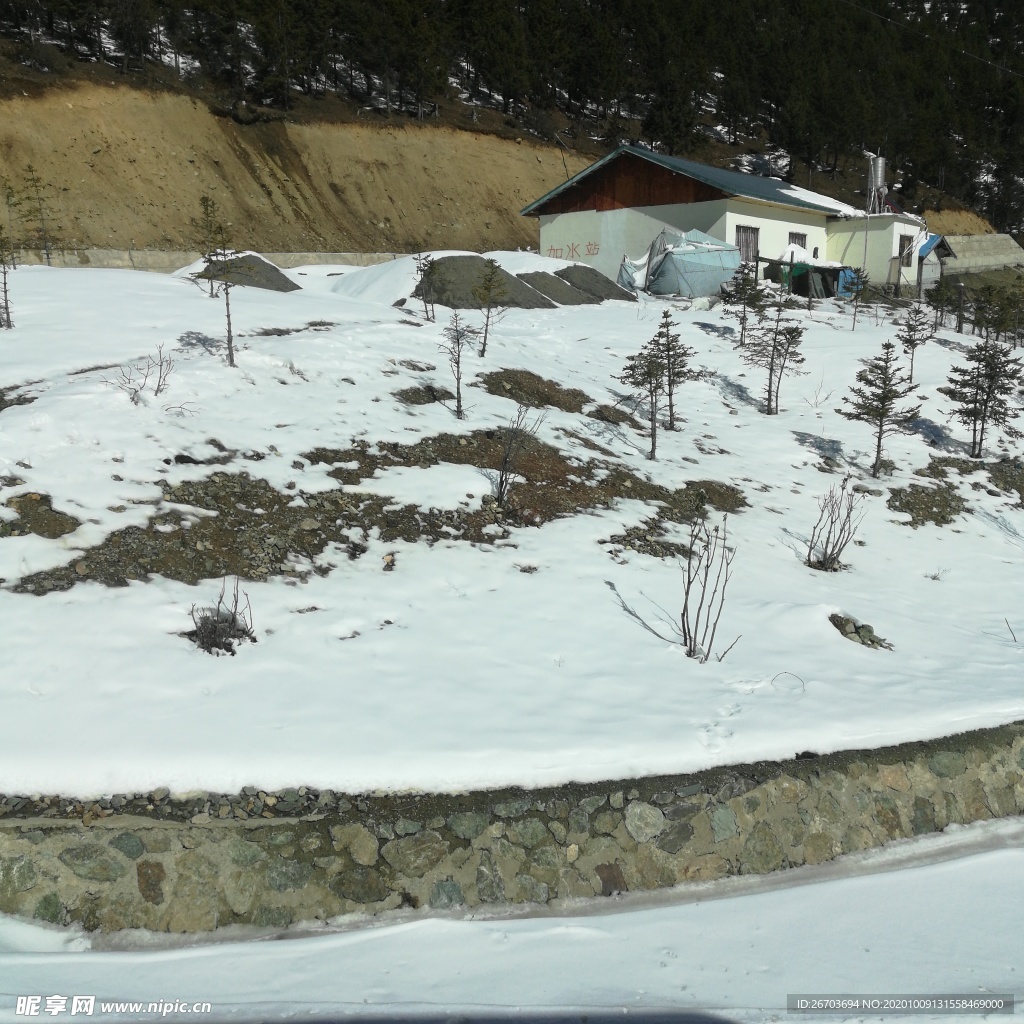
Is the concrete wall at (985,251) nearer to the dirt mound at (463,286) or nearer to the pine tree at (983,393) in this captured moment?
the dirt mound at (463,286)

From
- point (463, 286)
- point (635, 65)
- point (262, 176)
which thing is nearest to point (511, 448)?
point (463, 286)

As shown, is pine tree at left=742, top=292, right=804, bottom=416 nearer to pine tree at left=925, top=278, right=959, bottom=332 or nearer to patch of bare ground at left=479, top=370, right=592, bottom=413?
patch of bare ground at left=479, top=370, right=592, bottom=413

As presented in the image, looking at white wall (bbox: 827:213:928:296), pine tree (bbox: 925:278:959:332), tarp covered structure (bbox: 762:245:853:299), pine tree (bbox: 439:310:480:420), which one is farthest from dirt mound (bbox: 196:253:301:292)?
white wall (bbox: 827:213:928:296)

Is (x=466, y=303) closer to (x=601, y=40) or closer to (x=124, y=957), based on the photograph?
(x=124, y=957)

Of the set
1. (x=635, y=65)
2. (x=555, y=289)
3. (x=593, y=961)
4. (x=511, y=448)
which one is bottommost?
(x=593, y=961)

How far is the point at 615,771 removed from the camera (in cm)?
486

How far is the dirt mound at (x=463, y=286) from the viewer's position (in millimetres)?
17484

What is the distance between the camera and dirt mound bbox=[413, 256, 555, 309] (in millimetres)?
17484

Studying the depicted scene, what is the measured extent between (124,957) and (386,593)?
318 centimetres

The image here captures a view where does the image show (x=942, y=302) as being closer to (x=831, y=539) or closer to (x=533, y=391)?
(x=533, y=391)

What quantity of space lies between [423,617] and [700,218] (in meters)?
25.9

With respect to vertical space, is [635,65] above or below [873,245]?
above

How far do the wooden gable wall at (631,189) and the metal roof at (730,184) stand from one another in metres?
0.20

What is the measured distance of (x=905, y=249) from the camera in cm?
3444
